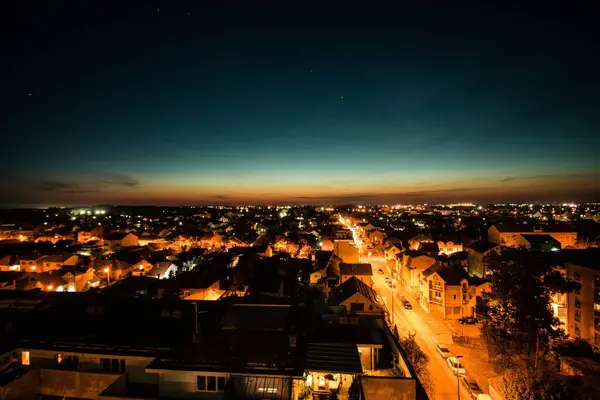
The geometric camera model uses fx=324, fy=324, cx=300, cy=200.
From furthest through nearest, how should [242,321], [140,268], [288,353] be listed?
1. [140,268]
2. [242,321]
3. [288,353]

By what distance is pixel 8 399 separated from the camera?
25.1ft

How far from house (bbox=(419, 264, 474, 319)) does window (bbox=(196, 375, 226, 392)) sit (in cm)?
1943

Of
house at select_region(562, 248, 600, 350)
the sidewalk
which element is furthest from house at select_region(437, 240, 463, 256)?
house at select_region(562, 248, 600, 350)

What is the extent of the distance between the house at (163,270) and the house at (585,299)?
98.5ft

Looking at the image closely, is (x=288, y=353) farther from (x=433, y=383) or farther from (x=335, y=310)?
(x=433, y=383)

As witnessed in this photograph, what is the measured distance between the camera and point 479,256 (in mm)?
31219

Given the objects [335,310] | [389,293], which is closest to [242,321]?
[335,310]

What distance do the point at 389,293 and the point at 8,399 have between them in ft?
84.5

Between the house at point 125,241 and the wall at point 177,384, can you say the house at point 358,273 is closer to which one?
the wall at point 177,384

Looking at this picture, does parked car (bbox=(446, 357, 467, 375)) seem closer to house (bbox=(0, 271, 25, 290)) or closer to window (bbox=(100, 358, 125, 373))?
window (bbox=(100, 358, 125, 373))

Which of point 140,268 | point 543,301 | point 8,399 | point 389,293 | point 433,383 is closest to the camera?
point 8,399

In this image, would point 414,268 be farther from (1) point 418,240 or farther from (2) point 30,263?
(2) point 30,263

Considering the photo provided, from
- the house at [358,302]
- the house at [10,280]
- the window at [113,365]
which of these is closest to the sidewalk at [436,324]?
the house at [358,302]

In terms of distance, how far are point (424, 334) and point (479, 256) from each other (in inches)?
596
